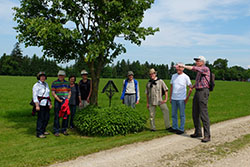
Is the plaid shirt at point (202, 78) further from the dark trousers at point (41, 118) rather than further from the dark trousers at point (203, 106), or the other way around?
the dark trousers at point (41, 118)

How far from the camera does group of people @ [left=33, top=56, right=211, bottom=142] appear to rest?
7117 millimetres

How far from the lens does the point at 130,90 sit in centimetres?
983

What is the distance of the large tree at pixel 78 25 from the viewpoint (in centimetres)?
791

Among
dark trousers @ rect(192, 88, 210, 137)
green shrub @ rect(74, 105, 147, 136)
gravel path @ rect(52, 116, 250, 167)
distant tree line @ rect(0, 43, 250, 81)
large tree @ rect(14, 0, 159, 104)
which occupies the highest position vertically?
distant tree line @ rect(0, 43, 250, 81)

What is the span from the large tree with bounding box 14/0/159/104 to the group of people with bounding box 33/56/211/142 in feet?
3.82

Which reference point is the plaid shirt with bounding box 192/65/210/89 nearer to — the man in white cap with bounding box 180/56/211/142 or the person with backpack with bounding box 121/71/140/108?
the man in white cap with bounding box 180/56/211/142

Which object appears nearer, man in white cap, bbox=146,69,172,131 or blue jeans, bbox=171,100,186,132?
blue jeans, bbox=171,100,186,132

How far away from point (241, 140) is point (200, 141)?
1.18 m

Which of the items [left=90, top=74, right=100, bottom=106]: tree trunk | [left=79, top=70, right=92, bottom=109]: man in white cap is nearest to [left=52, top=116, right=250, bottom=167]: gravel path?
[left=90, top=74, right=100, bottom=106]: tree trunk

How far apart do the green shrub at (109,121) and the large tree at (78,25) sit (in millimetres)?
1914

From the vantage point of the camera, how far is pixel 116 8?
852cm

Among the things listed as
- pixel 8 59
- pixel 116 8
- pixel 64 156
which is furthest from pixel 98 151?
pixel 8 59

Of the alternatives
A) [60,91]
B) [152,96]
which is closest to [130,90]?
[152,96]

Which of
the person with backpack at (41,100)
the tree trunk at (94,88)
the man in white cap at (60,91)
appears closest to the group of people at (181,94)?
the tree trunk at (94,88)
